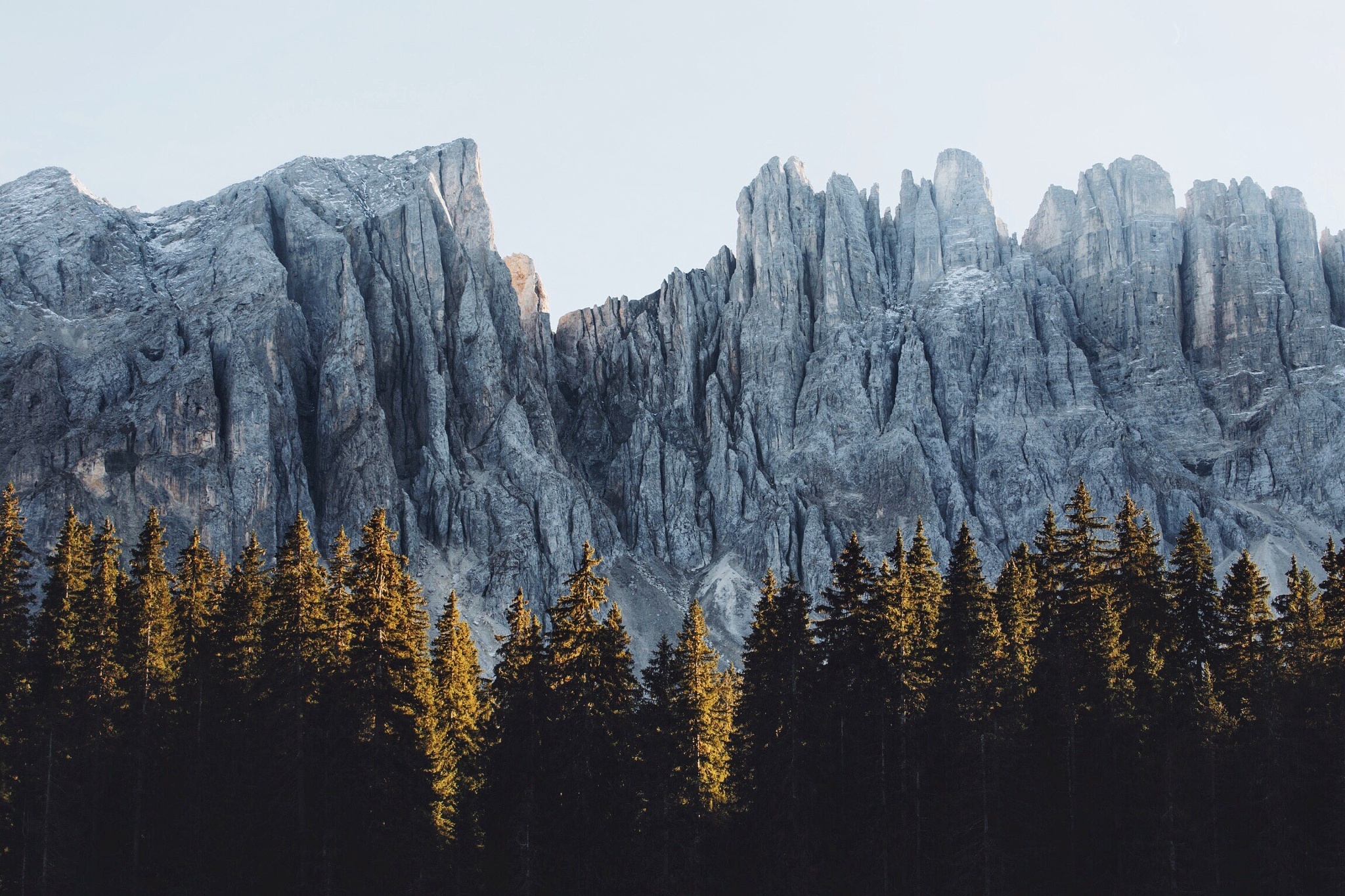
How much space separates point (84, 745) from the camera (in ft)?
163

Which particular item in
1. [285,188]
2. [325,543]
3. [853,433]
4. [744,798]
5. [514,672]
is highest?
[285,188]

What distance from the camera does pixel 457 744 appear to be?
175 feet

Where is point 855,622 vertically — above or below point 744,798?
above

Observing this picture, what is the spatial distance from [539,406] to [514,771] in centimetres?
13606

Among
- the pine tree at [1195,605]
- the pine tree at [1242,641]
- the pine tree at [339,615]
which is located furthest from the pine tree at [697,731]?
the pine tree at [1242,641]

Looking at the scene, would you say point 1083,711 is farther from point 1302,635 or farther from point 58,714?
point 58,714

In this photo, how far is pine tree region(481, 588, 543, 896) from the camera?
47.4 metres

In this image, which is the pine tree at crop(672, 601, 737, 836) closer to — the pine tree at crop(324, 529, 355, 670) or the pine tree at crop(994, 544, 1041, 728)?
the pine tree at crop(994, 544, 1041, 728)

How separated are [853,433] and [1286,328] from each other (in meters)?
64.4

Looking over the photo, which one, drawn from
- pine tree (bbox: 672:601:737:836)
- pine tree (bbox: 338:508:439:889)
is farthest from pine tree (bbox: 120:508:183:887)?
pine tree (bbox: 672:601:737:836)

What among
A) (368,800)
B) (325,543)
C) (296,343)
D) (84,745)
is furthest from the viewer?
(296,343)

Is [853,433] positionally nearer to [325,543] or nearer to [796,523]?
[796,523]

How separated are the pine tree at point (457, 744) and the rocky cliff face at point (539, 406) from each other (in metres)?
94.6

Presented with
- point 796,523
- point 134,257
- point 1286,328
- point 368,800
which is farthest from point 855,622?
point 1286,328
